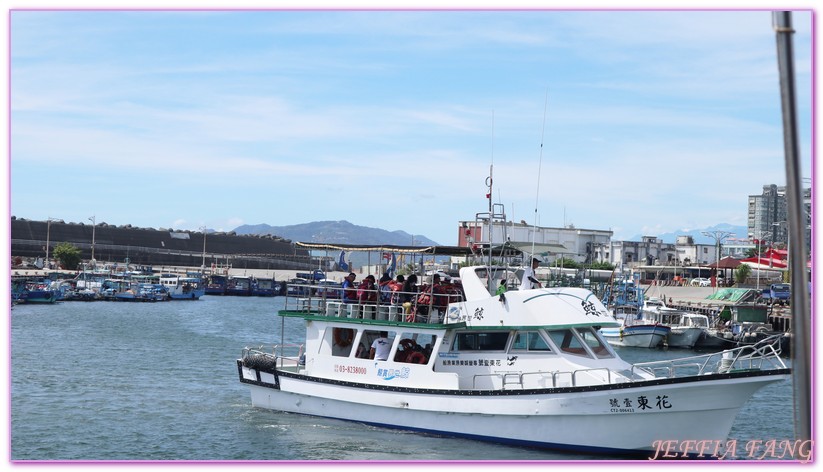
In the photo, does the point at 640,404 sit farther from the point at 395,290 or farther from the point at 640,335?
the point at 640,335

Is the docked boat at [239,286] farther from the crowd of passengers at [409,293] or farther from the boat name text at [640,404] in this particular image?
the boat name text at [640,404]

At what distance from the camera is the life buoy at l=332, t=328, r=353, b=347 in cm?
2520

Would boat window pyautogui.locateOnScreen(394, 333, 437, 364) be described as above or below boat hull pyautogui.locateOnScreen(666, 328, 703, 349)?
above

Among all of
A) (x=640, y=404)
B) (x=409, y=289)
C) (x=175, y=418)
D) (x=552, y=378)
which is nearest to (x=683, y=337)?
(x=409, y=289)

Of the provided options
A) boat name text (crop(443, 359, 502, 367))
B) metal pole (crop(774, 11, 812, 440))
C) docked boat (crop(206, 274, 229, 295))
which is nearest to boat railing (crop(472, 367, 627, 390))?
boat name text (crop(443, 359, 502, 367))

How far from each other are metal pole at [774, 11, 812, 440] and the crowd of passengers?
14.1 meters

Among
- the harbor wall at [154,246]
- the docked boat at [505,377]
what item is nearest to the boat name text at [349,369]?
the docked boat at [505,377]

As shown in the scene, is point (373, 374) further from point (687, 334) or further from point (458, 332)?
point (687, 334)

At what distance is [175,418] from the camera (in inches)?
1033

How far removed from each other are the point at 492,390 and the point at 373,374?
3520 millimetres

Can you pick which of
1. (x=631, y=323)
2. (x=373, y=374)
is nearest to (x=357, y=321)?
(x=373, y=374)

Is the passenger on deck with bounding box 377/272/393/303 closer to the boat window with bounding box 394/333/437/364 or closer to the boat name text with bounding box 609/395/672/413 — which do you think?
the boat window with bounding box 394/333/437/364

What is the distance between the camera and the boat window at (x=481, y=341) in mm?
22844

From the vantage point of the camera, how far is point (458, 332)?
2323cm
